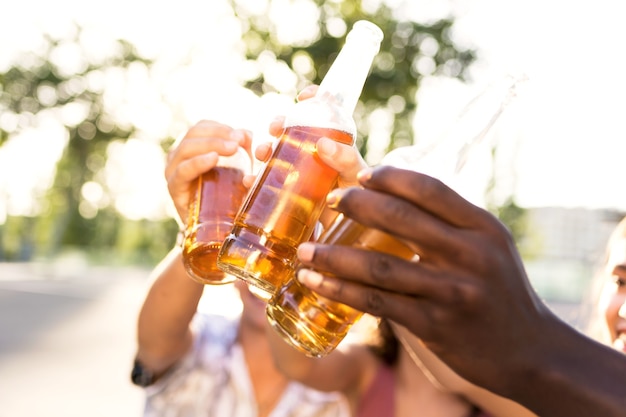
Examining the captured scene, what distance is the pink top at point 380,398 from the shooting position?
8.03ft

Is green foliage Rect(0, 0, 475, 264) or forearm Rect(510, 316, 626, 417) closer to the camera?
forearm Rect(510, 316, 626, 417)

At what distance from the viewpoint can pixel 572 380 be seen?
81 centimetres

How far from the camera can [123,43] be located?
2473cm

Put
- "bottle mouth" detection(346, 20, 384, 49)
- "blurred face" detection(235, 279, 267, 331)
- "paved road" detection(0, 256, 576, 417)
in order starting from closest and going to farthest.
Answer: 1. "bottle mouth" detection(346, 20, 384, 49)
2. "blurred face" detection(235, 279, 267, 331)
3. "paved road" detection(0, 256, 576, 417)

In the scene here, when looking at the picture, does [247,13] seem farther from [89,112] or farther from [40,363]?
[40,363]

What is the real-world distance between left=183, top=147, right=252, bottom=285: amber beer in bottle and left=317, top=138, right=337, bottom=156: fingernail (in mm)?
312

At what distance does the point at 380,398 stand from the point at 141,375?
81 centimetres

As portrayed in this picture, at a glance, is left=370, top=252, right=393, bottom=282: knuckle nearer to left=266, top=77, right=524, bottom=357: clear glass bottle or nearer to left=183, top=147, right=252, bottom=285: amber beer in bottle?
left=266, top=77, right=524, bottom=357: clear glass bottle

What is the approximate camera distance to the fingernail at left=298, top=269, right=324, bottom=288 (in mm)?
925

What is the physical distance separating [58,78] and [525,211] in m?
18.0

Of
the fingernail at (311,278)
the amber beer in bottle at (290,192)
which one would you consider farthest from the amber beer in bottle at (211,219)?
the fingernail at (311,278)

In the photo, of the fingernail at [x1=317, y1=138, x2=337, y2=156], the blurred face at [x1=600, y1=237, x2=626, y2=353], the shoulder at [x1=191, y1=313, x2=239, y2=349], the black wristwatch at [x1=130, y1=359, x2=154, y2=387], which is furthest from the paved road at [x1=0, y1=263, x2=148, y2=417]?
the fingernail at [x1=317, y1=138, x2=337, y2=156]

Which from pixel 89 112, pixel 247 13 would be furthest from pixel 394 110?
pixel 89 112

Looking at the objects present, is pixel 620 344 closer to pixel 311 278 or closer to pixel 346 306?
pixel 346 306
